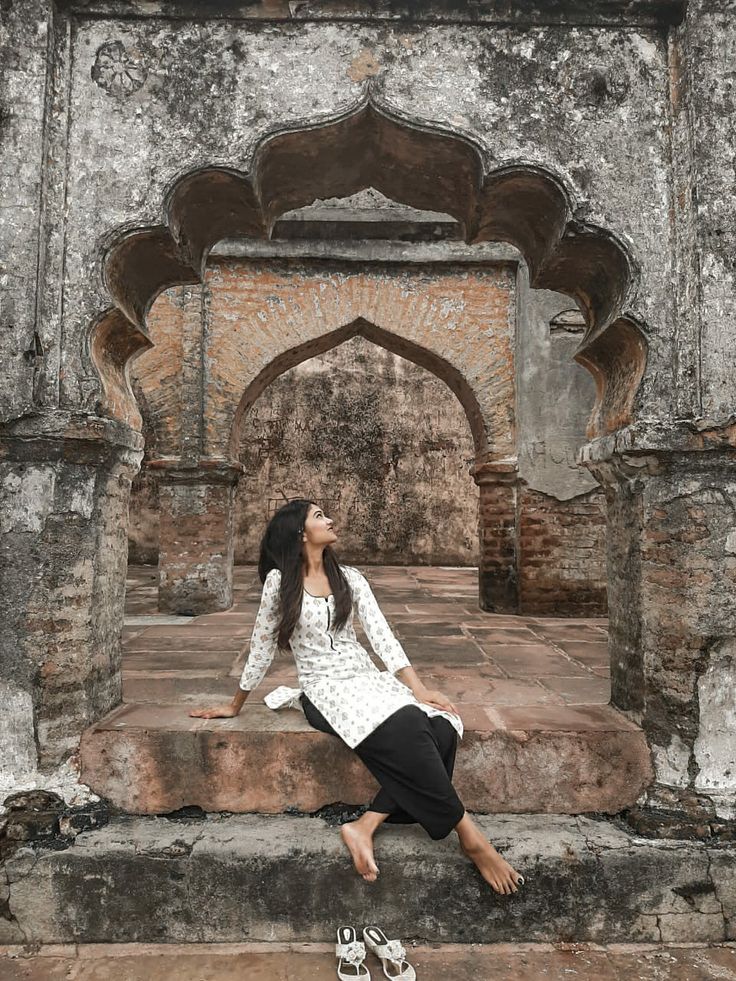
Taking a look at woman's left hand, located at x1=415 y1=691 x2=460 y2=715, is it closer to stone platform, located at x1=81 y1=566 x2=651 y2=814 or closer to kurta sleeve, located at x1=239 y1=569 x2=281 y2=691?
stone platform, located at x1=81 y1=566 x2=651 y2=814

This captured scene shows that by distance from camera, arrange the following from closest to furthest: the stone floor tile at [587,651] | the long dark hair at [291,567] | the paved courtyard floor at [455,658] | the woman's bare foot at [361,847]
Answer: the woman's bare foot at [361,847] < the long dark hair at [291,567] < the paved courtyard floor at [455,658] < the stone floor tile at [587,651]

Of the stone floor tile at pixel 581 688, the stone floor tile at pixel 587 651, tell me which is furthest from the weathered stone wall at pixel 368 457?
the stone floor tile at pixel 581 688

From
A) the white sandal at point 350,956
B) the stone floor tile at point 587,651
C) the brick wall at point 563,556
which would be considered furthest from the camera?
the brick wall at point 563,556

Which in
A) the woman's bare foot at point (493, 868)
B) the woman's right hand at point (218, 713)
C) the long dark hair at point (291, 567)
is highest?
the long dark hair at point (291, 567)

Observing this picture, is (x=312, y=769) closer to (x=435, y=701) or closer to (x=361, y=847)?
(x=361, y=847)

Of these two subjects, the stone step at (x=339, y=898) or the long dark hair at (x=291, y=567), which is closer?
the stone step at (x=339, y=898)

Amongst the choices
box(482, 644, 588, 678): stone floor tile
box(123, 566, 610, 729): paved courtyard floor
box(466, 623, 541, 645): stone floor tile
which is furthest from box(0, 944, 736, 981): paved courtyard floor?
box(466, 623, 541, 645): stone floor tile

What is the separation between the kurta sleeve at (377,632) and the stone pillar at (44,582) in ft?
3.66

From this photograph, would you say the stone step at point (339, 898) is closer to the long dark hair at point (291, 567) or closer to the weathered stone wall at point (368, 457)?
the long dark hair at point (291, 567)

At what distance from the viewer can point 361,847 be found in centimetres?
233

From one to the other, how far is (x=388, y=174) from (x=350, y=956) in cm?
314

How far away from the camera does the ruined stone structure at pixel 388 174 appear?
8.50 feet

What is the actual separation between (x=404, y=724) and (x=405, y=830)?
483mm

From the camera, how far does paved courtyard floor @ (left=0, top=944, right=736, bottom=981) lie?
219 centimetres
